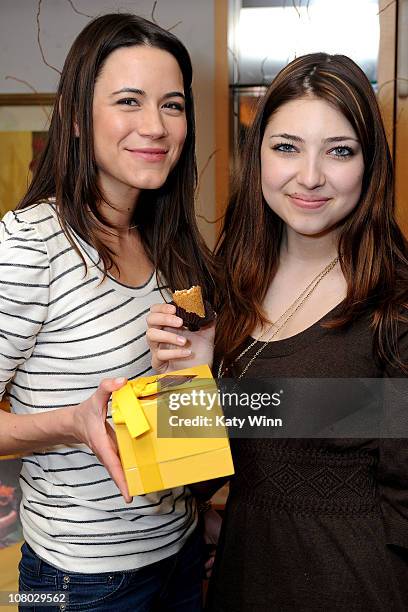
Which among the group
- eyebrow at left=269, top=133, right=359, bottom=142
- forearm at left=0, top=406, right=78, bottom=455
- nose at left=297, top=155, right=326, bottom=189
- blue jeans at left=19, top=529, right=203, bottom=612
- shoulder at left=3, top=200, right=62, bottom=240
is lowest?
blue jeans at left=19, top=529, right=203, bottom=612

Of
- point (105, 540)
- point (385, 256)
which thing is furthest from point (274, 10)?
point (105, 540)

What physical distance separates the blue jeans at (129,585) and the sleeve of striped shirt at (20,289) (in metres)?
0.34

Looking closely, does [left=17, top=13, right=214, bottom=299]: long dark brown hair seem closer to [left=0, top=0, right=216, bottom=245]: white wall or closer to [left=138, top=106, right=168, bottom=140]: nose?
[left=138, top=106, right=168, bottom=140]: nose

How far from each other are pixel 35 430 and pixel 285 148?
629 mm

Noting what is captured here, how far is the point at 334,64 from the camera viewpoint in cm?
141

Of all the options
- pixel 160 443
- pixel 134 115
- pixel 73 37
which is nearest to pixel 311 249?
pixel 134 115

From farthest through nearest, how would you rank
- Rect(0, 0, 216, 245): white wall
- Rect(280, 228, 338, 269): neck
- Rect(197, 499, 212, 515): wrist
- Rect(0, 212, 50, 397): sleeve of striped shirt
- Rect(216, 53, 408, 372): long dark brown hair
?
Rect(0, 0, 216, 245): white wall, Rect(197, 499, 212, 515): wrist, Rect(280, 228, 338, 269): neck, Rect(216, 53, 408, 372): long dark brown hair, Rect(0, 212, 50, 397): sleeve of striped shirt

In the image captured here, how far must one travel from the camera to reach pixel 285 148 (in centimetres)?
141

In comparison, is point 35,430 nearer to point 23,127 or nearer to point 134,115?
point 134,115

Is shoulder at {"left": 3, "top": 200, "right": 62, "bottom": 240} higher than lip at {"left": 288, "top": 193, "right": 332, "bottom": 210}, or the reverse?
lip at {"left": 288, "top": 193, "right": 332, "bottom": 210}

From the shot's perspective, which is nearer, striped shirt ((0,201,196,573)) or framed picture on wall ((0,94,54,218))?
striped shirt ((0,201,196,573))

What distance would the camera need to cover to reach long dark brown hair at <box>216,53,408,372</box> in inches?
53.3

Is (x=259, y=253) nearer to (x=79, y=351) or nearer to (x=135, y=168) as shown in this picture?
(x=135, y=168)

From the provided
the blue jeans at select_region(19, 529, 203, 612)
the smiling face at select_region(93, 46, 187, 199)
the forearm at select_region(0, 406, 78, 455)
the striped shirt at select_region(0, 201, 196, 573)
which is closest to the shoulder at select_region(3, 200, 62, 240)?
the striped shirt at select_region(0, 201, 196, 573)
